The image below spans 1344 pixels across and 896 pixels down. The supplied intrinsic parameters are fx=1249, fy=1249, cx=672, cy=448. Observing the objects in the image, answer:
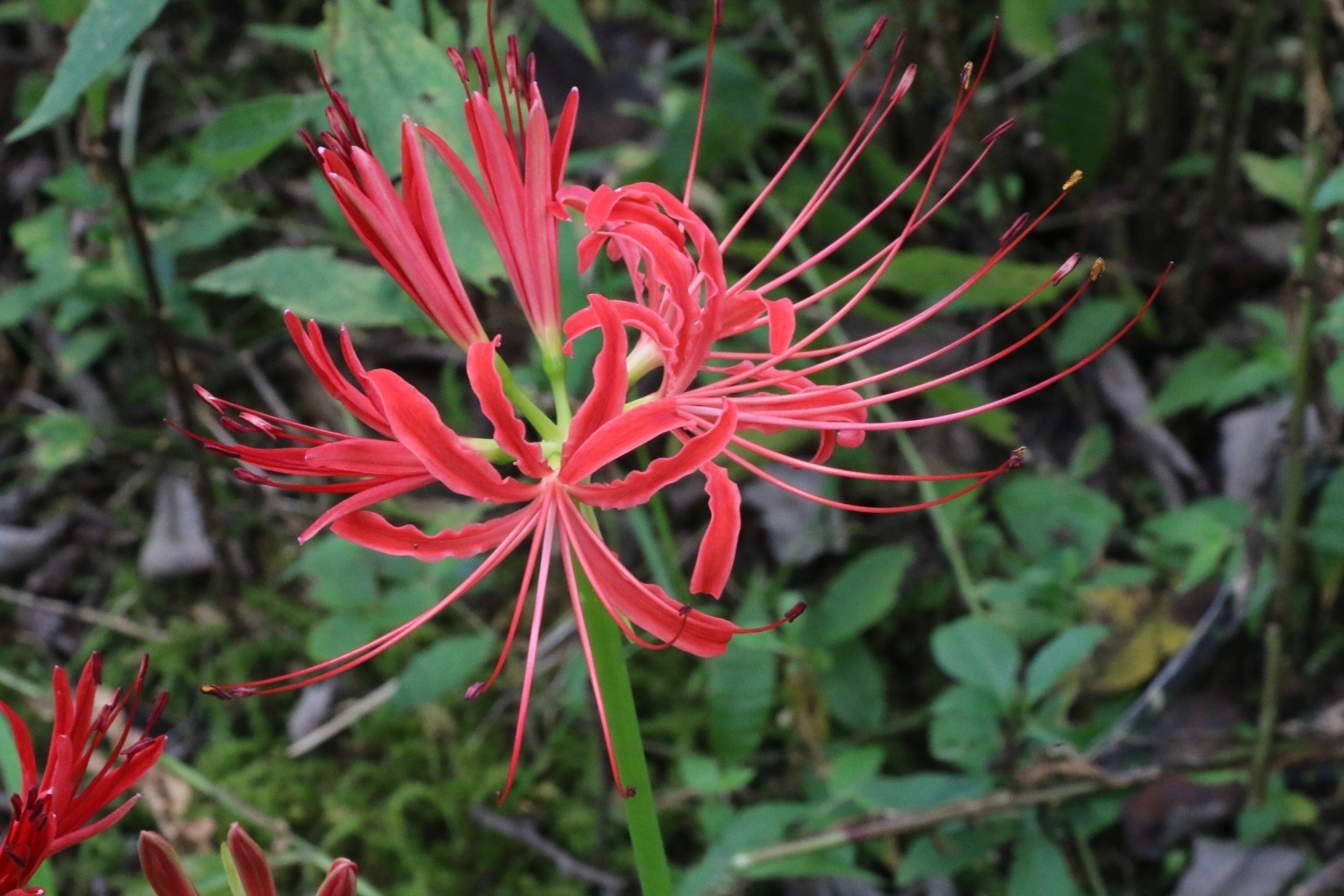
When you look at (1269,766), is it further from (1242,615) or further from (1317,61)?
(1317,61)

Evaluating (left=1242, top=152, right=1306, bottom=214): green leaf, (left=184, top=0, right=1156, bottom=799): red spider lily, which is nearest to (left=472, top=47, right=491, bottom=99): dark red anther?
(left=184, top=0, right=1156, bottom=799): red spider lily

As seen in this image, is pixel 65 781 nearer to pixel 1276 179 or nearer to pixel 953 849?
pixel 953 849

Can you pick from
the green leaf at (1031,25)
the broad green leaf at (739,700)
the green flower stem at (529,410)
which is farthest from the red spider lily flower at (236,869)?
the green leaf at (1031,25)

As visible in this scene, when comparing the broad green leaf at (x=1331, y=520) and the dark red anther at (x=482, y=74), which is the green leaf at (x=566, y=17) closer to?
the dark red anther at (x=482, y=74)

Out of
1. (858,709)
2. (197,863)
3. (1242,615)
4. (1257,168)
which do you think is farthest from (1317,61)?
(197,863)

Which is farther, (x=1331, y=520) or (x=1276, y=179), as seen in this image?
(x=1276, y=179)

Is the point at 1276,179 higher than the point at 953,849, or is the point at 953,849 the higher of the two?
the point at 1276,179

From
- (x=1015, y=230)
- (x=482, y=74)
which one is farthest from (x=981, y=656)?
(x=482, y=74)
